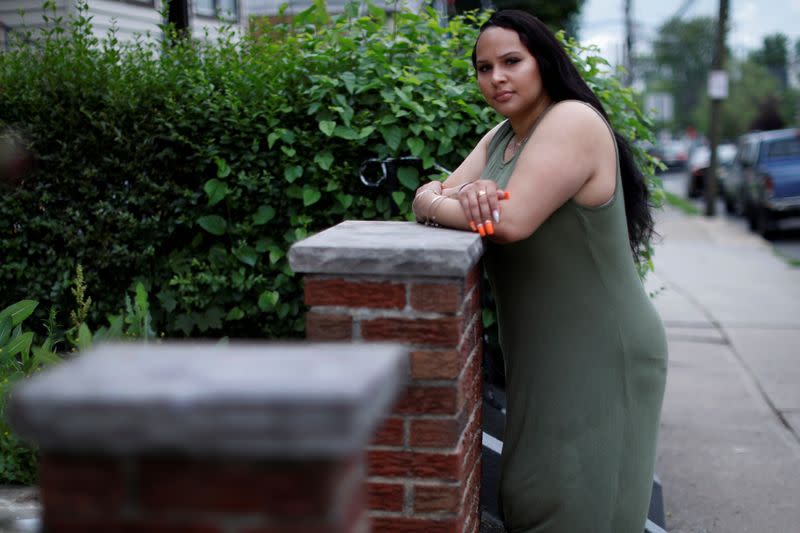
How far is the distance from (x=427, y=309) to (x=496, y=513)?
1.28 meters

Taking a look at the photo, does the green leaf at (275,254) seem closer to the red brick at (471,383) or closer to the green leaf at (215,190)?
the green leaf at (215,190)

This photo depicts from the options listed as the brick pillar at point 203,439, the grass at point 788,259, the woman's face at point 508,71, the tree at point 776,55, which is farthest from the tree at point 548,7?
the tree at point 776,55

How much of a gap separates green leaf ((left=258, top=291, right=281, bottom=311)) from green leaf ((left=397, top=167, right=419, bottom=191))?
2.41ft

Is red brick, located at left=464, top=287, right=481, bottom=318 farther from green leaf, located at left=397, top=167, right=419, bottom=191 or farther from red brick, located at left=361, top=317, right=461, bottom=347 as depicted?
green leaf, located at left=397, top=167, right=419, bottom=191

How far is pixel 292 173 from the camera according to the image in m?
4.12

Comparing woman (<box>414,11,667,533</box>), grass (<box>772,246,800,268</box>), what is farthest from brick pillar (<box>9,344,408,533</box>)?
grass (<box>772,246,800,268</box>)

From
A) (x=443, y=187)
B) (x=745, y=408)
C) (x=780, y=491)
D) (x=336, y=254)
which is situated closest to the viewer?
(x=336, y=254)

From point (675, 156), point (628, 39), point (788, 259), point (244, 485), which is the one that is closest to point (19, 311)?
point (244, 485)

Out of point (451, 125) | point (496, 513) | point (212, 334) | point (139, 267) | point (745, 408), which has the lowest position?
point (745, 408)

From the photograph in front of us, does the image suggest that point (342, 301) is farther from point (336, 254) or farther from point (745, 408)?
point (745, 408)

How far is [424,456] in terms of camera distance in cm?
241

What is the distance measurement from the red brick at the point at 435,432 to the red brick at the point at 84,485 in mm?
1260

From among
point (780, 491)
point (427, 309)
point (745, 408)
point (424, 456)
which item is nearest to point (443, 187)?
Answer: point (427, 309)

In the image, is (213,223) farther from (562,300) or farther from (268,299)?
(562,300)
